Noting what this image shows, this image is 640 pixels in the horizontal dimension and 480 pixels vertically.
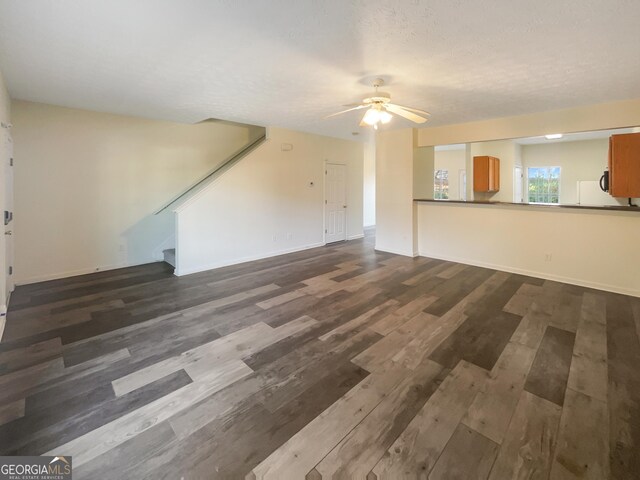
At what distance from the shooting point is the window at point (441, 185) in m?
5.94

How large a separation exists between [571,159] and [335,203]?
464cm

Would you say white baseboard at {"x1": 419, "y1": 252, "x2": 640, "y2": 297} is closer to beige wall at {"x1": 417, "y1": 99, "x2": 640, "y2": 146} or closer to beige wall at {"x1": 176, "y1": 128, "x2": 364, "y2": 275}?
beige wall at {"x1": 417, "y1": 99, "x2": 640, "y2": 146}

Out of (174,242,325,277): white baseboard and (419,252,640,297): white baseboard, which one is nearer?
(419,252,640,297): white baseboard

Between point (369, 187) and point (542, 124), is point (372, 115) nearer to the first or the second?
point (542, 124)

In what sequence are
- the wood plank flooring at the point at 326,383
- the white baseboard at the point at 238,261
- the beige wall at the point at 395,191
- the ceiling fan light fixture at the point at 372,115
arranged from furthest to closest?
1. the beige wall at the point at 395,191
2. the white baseboard at the point at 238,261
3. the ceiling fan light fixture at the point at 372,115
4. the wood plank flooring at the point at 326,383

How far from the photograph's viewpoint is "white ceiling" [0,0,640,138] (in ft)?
6.45

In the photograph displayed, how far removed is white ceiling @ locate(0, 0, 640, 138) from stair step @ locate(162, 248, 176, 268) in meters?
2.53

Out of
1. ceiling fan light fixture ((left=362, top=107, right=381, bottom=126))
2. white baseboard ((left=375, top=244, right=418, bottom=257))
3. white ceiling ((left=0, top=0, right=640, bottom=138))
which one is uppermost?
white ceiling ((left=0, top=0, right=640, bottom=138))

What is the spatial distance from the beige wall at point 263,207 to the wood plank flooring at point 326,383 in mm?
1530

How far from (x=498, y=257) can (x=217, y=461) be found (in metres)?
5.14

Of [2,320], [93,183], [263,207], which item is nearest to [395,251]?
[263,207]

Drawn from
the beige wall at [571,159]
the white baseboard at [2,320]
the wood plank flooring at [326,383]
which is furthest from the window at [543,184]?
the white baseboard at [2,320]

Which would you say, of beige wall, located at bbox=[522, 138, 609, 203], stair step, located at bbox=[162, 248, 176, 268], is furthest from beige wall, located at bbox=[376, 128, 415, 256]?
stair step, located at bbox=[162, 248, 176, 268]

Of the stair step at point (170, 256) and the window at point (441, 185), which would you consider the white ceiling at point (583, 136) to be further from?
the stair step at point (170, 256)
